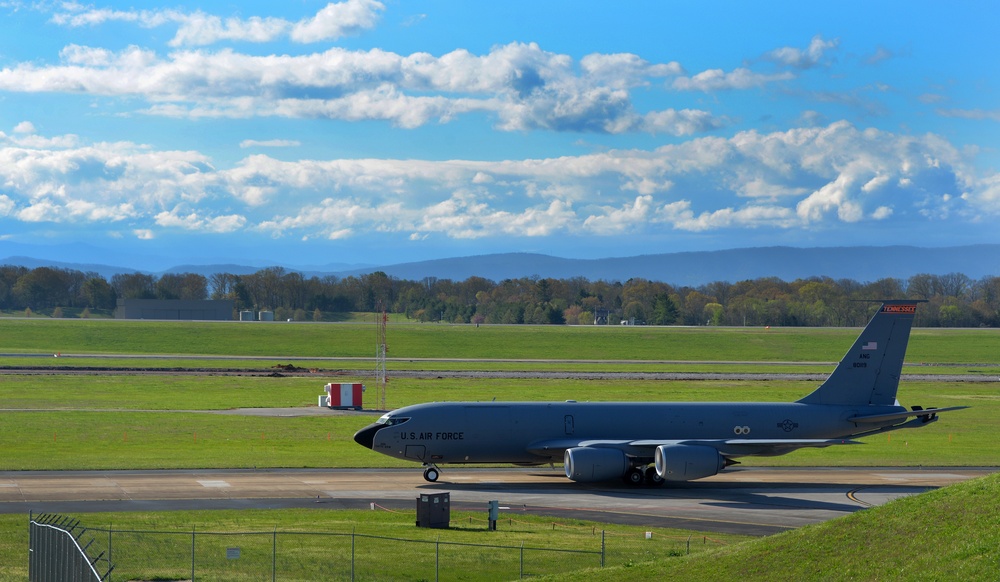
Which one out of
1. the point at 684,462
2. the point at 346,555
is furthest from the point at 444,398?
the point at 346,555

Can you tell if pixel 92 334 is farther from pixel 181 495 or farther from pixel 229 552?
pixel 229 552

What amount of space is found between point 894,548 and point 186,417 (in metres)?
58.7

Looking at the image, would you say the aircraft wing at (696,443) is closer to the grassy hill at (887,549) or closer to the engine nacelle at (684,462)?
the engine nacelle at (684,462)

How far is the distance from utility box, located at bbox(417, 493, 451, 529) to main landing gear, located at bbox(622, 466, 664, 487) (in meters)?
13.6

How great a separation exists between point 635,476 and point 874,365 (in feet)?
→ 46.3

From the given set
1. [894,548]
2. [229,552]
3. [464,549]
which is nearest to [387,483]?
[464,549]

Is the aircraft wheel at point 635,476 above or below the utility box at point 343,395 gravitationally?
below

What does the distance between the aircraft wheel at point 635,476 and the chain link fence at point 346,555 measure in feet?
42.5

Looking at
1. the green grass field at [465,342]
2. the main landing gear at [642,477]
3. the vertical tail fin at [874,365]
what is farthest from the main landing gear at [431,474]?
the green grass field at [465,342]

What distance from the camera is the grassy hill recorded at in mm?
18000

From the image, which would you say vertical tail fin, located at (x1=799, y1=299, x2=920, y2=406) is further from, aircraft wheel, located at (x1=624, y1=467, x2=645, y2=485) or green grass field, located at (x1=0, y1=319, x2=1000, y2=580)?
aircraft wheel, located at (x1=624, y1=467, x2=645, y2=485)

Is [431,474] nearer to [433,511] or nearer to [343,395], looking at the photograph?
[433,511]

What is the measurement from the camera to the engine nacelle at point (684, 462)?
145ft

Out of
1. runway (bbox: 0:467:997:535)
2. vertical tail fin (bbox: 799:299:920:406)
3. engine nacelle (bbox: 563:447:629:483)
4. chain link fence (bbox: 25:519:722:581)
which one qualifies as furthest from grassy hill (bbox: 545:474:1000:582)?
vertical tail fin (bbox: 799:299:920:406)
